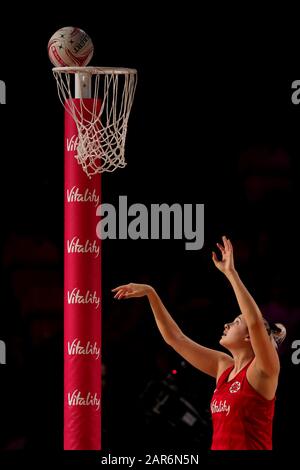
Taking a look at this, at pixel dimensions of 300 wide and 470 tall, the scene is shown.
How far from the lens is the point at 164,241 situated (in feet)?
32.8

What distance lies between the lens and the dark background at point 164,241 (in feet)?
30.6


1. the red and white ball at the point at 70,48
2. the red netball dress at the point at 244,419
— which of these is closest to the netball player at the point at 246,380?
the red netball dress at the point at 244,419

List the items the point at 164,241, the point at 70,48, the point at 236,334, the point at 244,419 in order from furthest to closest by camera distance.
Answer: the point at 164,241
the point at 70,48
the point at 236,334
the point at 244,419

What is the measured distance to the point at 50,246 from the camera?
32.7 feet

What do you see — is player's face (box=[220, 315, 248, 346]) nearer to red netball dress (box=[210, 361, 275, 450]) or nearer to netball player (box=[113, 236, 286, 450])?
netball player (box=[113, 236, 286, 450])

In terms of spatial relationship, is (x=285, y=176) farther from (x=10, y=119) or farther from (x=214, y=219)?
(x=10, y=119)

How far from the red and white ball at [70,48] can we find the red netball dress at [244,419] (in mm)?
2397

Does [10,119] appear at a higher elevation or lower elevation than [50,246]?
higher

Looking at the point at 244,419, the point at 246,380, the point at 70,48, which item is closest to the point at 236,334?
the point at 246,380

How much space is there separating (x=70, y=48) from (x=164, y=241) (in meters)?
3.45

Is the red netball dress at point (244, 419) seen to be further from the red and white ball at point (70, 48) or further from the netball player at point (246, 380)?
the red and white ball at point (70, 48)

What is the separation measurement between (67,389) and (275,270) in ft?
11.4

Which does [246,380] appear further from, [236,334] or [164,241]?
[164,241]
